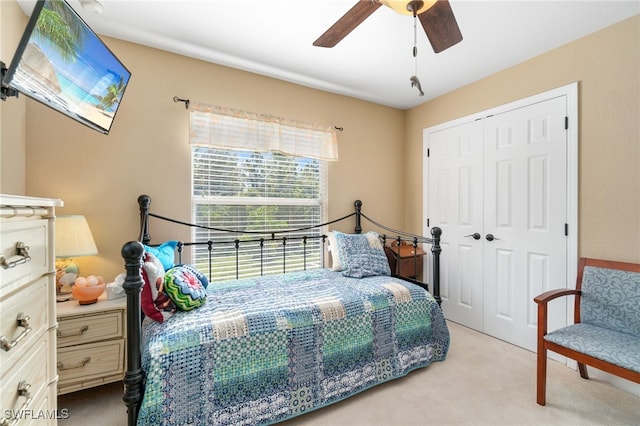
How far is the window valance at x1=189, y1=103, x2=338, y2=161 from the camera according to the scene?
8.00 ft

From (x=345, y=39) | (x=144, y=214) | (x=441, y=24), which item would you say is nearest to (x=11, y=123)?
(x=144, y=214)

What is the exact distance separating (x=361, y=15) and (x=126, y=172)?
77.4 inches

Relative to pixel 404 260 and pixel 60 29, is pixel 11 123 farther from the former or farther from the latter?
pixel 404 260

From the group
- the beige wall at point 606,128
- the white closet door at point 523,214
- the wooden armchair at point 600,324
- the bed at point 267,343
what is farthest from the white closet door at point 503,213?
the bed at point 267,343

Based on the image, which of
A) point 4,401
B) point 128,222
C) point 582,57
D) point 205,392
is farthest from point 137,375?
point 582,57

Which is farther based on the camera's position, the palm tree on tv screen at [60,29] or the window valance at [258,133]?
the window valance at [258,133]

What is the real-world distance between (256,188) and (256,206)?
17 cm

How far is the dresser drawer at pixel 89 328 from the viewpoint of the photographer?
161 cm

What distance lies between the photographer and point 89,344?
5.49 ft

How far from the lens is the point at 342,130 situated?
3.22 m

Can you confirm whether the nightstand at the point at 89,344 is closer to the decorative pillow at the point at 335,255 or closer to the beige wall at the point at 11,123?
the beige wall at the point at 11,123

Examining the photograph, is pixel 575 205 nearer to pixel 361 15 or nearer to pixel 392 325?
pixel 392 325

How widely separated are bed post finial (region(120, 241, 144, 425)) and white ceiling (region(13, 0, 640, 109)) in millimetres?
1578

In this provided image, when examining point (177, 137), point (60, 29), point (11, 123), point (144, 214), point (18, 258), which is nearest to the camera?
point (18, 258)
